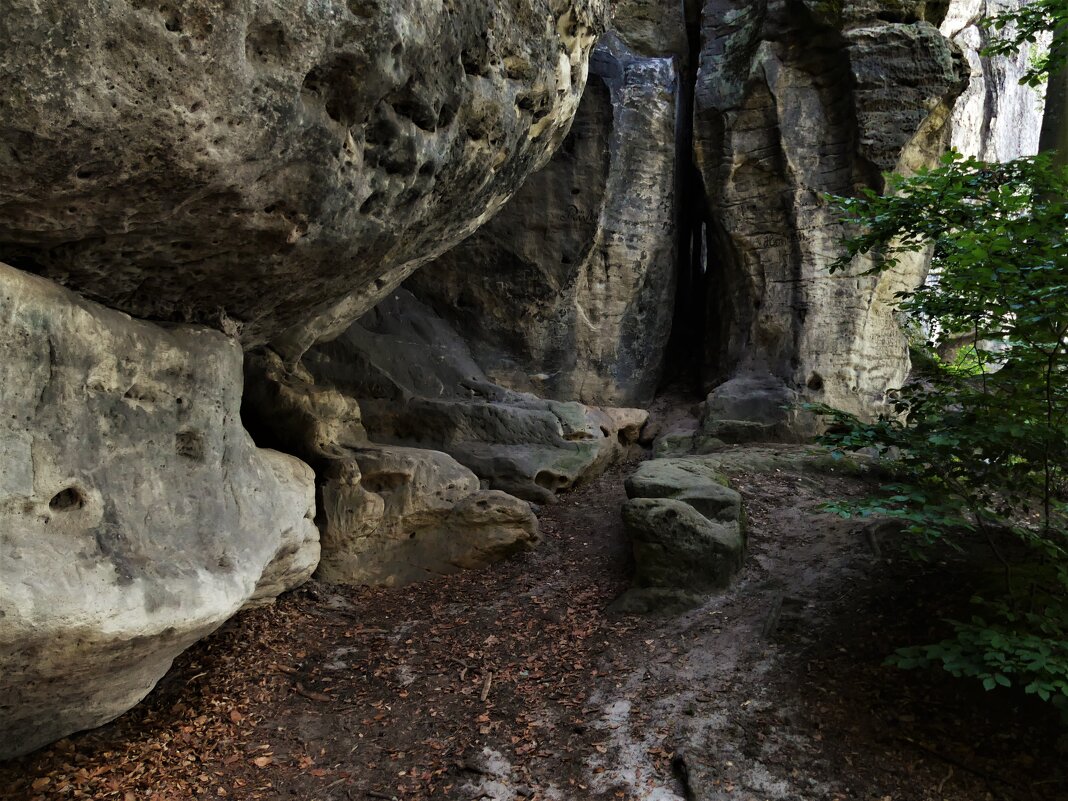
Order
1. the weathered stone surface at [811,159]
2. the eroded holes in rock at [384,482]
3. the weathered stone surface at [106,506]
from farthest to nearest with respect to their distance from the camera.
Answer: the weathered stone surface at [811,159], the eroded holes in rock at [384,482], the weathered stone surface at [106,506]

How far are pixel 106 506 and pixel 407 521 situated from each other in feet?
12.2

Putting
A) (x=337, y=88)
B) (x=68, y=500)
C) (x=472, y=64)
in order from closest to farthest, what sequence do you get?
(x=68, y=500), (x=337, y=88), (x=472, y=64)

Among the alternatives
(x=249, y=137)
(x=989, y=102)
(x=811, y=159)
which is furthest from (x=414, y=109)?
(x=989, y=102)

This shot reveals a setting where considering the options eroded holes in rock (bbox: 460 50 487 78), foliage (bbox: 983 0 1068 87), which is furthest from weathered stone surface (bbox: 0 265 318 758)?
foliage (bbox: 983 0 1068 87)

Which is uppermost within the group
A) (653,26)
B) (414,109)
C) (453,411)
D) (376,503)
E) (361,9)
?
(653,26)

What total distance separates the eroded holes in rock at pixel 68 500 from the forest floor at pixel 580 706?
5.73ft

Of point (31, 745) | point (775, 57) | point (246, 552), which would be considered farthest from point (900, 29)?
point (31, 745)

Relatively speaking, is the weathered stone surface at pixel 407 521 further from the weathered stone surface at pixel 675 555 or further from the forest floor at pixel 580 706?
the weathered stone surface at pixel 675 555

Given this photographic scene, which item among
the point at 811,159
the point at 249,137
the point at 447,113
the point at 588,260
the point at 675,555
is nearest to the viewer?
Answer: the point at 249,137

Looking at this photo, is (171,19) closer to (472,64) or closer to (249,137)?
(249,137)

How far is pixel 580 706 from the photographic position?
5.35 metres

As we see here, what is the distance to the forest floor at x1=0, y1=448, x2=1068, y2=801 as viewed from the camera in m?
4.47

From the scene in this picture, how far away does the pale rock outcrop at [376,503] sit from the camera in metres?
7.23

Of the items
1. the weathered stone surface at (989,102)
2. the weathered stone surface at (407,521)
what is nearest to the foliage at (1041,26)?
the weathered stone surface at (407,521)
